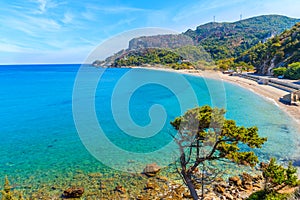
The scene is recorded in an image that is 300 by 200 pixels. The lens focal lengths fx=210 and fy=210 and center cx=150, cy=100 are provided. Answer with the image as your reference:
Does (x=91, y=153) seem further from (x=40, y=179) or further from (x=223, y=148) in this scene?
(x=223, y=148)

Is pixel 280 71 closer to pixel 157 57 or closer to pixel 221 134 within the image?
pixel 157 57

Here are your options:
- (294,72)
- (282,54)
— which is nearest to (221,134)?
(294,72)

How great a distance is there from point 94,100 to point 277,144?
31152mm

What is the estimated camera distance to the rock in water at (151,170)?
13.1 m

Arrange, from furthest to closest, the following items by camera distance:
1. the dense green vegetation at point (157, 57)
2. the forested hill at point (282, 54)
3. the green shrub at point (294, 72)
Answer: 1. the forested hill at point (282, 54)
2. the green shrub at point (294, 72)
3. the dense green vegetation at point (157, 57)

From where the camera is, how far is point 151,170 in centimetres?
1327

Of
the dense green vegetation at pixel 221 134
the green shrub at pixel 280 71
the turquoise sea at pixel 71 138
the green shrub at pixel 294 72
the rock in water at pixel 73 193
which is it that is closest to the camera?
the dense green vegetation at pixel 221 134

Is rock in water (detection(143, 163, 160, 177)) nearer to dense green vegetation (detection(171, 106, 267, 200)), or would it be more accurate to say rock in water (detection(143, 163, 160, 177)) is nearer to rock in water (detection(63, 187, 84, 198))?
rock in water (detection(63, 187, 84, 198))

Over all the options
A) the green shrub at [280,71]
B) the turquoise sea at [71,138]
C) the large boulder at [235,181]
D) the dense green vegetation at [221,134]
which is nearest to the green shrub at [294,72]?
the green shrub at [280,71]

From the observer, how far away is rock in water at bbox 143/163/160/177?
1311 cm

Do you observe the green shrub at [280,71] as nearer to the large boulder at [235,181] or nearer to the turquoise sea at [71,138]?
the turquoise sea at [71,138]

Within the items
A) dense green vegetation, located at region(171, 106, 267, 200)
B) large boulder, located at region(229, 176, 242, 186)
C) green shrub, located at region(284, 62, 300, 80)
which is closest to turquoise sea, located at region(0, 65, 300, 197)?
large boulder, located at region(229, 176, 242, 186)

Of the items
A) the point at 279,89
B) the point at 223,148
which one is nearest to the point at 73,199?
the point at 223,148

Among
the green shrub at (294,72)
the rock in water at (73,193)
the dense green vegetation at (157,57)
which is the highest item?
the dense green vegetation at (157,57)
